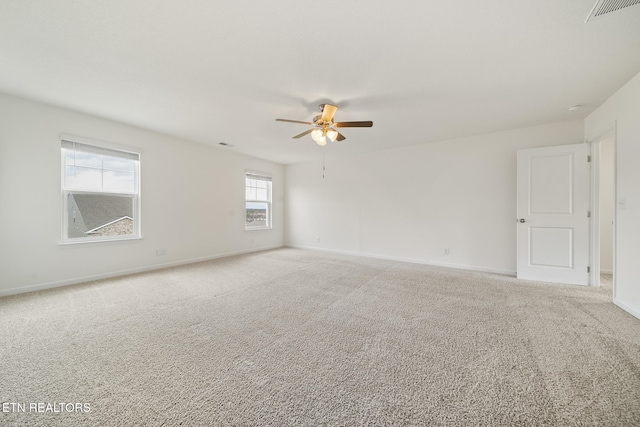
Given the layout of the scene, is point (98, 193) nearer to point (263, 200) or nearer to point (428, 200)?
point (263, 200)

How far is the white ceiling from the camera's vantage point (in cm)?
159

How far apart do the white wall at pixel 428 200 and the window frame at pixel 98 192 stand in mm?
3561

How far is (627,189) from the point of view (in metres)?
2.46

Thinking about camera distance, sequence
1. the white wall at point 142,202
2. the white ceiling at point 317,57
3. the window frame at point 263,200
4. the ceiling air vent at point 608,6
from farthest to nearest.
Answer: the window frame at point 263,200 < the white wall at point 142,202 < the white ceiling at point 317,57 < the ceiling air vent at point 608,6

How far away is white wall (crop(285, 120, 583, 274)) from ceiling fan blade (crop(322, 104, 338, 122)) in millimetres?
1977

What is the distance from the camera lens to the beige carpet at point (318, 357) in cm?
122

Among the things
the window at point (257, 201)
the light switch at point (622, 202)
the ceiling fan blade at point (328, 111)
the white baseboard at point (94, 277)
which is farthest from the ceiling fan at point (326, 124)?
the white baseboard at point (94, 277)

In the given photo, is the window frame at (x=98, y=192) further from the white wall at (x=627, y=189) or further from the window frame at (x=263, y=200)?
the white wall at (x=627, y=189)

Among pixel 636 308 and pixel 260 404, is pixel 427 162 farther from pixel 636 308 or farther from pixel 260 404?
pixel 260 404

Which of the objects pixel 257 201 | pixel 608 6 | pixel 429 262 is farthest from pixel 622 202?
pixel 257 201

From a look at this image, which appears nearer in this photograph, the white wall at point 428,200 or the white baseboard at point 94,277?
the white baseboard at point 94,277

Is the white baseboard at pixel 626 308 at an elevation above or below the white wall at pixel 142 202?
below

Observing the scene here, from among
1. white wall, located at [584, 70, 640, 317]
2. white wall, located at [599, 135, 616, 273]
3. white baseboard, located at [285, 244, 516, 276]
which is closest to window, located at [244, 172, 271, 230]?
white baseboard, located at [285, 244, 516, 276]

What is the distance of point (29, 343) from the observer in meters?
1.82
